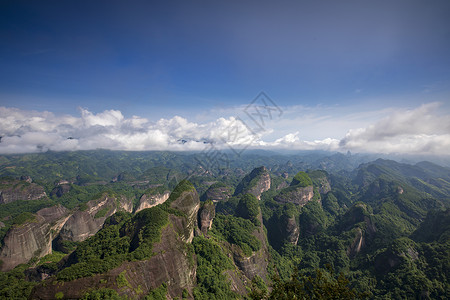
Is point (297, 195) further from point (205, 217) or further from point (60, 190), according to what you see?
point (60, 190)

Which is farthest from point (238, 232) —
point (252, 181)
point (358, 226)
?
point (252, 181)

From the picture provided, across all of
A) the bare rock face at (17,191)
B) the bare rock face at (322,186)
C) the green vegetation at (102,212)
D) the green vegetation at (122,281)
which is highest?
the green vegetation at (122,281)

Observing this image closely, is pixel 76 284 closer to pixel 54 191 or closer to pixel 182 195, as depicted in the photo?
pixel 182 195

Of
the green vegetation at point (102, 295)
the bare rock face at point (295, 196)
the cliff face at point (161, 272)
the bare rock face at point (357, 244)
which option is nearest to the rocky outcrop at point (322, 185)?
the bare rock face at point (295, 196)

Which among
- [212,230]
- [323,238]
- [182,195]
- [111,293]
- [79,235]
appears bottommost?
[323,238]

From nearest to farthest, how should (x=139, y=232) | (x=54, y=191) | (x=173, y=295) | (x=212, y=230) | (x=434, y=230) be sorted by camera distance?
(x=173, y=295) < (x=139, y=232) < (x=212, y=230) < (x=434, y=230) < (x=54, y=191)

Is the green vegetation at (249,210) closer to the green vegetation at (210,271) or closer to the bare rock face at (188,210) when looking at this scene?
the green vegetation at (210,271)

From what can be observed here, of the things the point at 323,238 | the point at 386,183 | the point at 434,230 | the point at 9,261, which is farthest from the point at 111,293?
the point at 386,183
